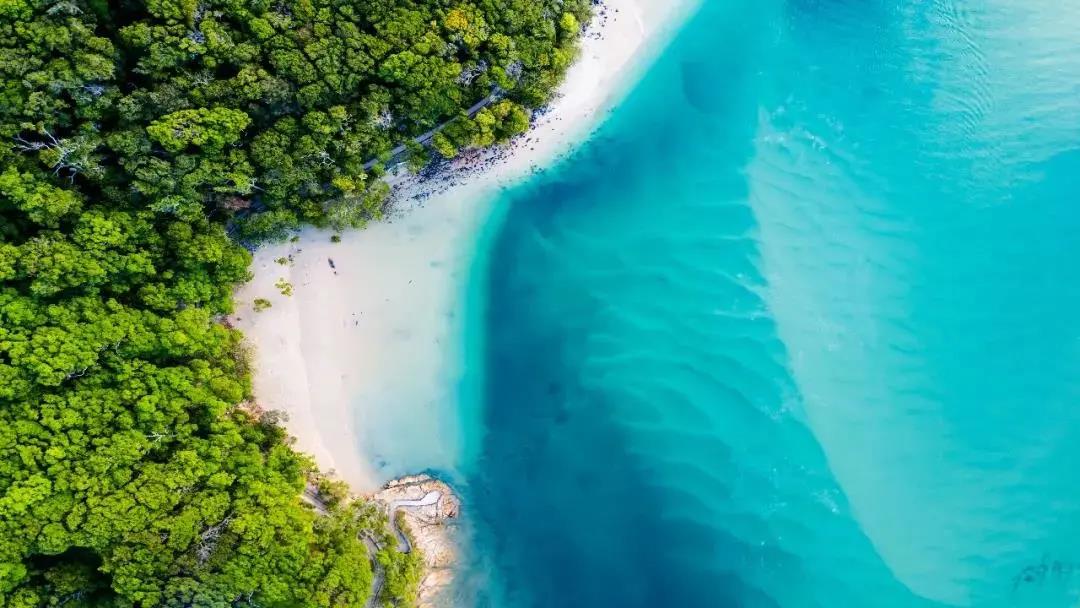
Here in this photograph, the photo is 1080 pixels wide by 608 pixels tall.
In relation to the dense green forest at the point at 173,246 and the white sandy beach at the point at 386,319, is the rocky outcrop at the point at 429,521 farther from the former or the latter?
the dense green forest at the point at 173,246

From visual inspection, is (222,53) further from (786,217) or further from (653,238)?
(786,217)

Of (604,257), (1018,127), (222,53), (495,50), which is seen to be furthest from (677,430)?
(222,53)

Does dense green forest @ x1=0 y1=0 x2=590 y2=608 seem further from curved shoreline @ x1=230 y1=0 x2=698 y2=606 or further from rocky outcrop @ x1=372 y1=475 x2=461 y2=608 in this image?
curved shoreline @ x1=230 y1=0 x2=698 y2=606

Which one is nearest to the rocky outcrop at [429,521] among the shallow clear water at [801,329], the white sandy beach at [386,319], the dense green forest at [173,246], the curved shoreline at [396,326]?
the curved shoreline at [396,326]

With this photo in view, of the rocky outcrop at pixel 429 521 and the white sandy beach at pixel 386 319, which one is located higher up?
the white sandy beach at pixel 386 319

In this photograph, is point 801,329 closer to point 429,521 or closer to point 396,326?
point 396,326

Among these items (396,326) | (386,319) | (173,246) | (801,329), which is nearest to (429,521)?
(396,326)

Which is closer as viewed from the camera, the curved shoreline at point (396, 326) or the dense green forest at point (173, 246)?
the dense green forest at point (173, 246)
